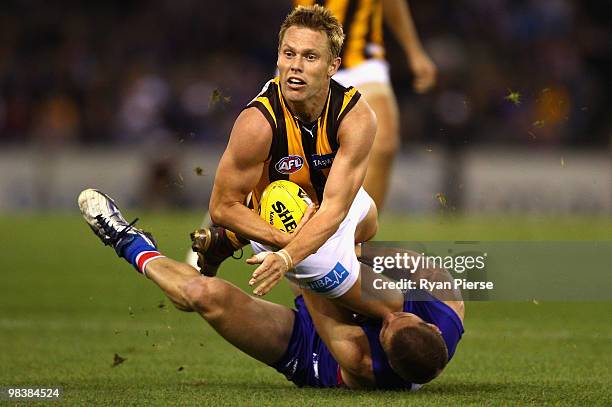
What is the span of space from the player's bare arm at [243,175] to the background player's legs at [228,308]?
0.28m

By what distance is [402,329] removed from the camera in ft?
17.4

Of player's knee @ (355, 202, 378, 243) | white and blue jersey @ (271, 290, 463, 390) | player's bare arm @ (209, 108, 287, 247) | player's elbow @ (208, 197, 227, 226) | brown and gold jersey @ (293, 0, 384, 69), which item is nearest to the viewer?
player's bare arm @ (209, 108, 287, 247)

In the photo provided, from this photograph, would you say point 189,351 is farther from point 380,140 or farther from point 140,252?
point 380,140

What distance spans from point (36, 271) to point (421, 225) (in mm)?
6235

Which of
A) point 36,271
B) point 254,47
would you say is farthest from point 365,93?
point 254,47

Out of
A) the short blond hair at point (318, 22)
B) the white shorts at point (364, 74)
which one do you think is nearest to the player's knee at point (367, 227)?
the short blond hair at point (318, 22)

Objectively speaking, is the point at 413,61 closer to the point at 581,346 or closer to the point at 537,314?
the point at 537,314

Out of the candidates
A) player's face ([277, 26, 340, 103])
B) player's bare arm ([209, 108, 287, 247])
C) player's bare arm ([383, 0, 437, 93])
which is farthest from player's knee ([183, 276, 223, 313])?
player's bare arm ([383, 0, 437, 93])

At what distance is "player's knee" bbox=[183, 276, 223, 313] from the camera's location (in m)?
5.34

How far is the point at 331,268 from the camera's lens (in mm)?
5426

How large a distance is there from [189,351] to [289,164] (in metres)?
1.70

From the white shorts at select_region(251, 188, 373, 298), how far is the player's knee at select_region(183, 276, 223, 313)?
13.3 inches

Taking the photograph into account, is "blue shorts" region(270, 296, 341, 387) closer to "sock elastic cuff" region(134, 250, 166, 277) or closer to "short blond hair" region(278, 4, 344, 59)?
"sock elastic cuff" region(134, 250, 166, 277)

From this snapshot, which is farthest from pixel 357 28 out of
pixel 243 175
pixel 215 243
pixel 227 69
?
pixel 227 69
